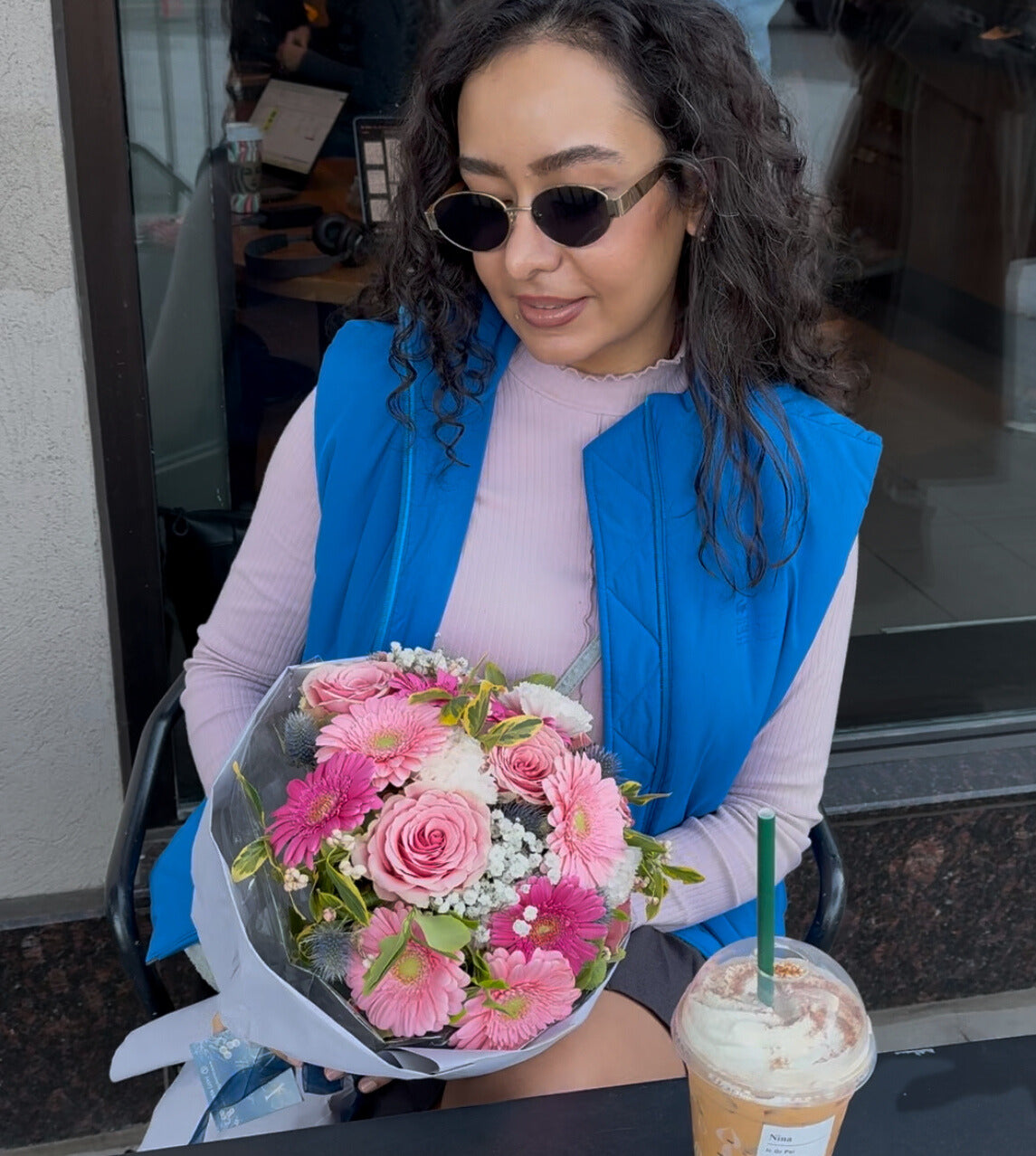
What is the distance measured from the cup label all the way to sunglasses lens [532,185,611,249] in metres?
1.02

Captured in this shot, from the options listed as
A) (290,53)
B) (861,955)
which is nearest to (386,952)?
(290,53)

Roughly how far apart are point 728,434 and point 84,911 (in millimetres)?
1528

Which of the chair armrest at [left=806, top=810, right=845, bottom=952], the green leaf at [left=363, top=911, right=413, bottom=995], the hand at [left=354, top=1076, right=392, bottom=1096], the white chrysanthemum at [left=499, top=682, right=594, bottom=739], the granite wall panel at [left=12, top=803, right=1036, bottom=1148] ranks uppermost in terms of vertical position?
the white chrysanthemum at [left=499, top=682, right=594, bottom=739]

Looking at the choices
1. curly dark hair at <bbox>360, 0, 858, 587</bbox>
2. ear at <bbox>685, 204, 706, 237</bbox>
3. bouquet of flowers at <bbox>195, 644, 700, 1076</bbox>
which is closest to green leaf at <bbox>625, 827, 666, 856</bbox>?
bouquet of flowers at <bbox>195, 644, 700, 1076</bbox>

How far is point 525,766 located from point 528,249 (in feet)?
2.24

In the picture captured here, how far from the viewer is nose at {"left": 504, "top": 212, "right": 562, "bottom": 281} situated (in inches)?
65.2

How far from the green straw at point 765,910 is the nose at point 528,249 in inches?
32.0

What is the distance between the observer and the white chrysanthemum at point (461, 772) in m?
1.24

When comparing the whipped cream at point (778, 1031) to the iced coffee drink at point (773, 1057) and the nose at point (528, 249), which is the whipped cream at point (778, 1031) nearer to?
the iced coffee drink at point (773, 1057)

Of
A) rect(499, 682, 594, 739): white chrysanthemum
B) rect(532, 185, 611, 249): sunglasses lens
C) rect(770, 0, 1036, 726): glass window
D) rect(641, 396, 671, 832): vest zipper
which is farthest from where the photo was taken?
rect(770, 0, 1036, 726): glass window

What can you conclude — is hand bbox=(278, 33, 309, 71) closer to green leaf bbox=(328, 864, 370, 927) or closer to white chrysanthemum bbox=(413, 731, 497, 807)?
white chrysanthemum bbox=(413, 731, 497, 807)

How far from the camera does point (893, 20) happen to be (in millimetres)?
3156

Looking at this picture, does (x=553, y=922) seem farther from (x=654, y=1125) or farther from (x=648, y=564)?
(x=648, y=564)

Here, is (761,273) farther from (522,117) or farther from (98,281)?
(98,281)
